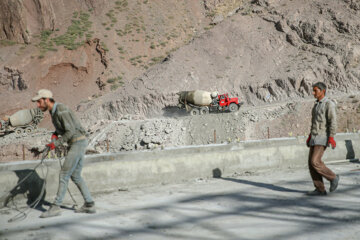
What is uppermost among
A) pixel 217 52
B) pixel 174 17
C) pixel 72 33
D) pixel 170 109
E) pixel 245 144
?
pixel 174 17

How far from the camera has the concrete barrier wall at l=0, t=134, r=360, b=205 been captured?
19.0 ft

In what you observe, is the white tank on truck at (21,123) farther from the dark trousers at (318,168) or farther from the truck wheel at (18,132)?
the dark trousers at (318,168)

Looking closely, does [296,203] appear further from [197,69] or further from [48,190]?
[197,69]

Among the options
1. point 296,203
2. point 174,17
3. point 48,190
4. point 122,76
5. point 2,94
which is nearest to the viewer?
point 296,203

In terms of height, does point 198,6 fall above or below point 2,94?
above

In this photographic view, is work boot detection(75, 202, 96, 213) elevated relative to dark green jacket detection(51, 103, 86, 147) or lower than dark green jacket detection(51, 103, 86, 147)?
lower

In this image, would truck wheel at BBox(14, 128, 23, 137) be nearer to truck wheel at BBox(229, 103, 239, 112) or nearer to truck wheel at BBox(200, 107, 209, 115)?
truck wheel at BBox(200, 107, 209, 115)

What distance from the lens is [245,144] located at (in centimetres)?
873

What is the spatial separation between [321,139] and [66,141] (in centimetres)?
400

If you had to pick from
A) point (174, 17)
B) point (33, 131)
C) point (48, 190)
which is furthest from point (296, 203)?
point (174, 17)

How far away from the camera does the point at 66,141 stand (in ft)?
16.1

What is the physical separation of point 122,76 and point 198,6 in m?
18.7

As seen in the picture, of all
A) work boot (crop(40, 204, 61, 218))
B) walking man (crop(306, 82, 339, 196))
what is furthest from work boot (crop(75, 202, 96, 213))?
walking man (crop(306, 82, 339, 196))

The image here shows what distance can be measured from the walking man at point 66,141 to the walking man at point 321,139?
3550mm
